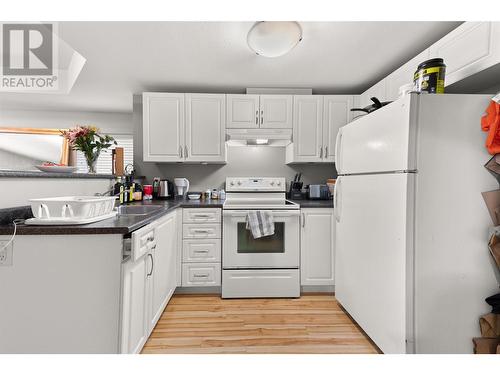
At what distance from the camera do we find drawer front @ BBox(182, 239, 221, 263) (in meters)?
2.49

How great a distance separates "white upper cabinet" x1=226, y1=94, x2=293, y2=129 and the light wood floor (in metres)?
1.87

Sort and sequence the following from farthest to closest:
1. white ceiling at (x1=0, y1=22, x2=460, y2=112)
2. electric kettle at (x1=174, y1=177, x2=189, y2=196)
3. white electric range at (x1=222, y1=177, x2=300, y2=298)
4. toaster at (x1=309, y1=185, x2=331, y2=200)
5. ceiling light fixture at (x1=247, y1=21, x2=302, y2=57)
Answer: electric kettle at (x1=174, y1=177, x2=189, y2=196) < toaster at (x1=309, y1=185, x2=331, y2=200) < white electric range at (x1=222, y1=177, x2=300, y2=298) < white ceiling at (x1=0, y1=22, x2=460, y2=112) < ceiling light fixture at (x1=247, y1=21, x2=302, y2=57)

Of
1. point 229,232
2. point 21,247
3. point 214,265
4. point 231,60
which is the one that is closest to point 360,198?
point 229,232

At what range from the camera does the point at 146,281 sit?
1582 millimetres

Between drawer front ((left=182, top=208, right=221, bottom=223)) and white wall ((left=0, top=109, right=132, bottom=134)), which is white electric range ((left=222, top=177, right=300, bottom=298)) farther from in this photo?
white wall ((left=0, top=109, right=132, bottom=134))

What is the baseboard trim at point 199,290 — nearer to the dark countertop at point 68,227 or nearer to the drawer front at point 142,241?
the drawer front at point 142,241

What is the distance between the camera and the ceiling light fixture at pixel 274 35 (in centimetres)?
173

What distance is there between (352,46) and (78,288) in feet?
8.26

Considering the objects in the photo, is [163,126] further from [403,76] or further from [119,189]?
[403,76]

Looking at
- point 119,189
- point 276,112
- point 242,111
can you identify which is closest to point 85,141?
point 119,189

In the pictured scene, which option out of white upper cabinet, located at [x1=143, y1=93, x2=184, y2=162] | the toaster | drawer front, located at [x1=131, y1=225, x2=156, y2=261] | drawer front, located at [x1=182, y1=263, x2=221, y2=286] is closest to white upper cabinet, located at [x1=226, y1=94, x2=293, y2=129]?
white upper cabinet, located at [x1=143, y1=93, x2=184, y2=162]

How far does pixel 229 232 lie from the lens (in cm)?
246

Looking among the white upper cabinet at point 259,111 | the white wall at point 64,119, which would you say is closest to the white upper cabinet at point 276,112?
the white upper cabinet at point 259,111

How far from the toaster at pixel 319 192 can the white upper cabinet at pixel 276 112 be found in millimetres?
787
